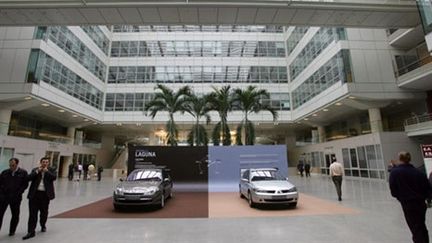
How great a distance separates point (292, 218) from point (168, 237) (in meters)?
3.68

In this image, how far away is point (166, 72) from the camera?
112 ft

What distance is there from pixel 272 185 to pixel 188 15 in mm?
10675

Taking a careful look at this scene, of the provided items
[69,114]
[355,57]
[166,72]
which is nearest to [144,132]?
[166,72]

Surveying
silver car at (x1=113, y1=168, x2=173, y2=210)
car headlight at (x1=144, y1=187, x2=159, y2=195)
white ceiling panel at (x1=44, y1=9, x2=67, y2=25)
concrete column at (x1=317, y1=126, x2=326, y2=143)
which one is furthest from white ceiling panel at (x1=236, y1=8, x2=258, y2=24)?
concrete column at (x1=317, y1=126, x2=326, y2=143)

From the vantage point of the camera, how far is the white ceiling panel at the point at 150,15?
560 inches

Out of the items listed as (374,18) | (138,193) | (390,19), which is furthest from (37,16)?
(390,19)

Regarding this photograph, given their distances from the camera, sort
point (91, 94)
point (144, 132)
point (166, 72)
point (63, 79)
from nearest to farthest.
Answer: point (63, 79), point (91, 94), point (166, 72), point (144, 132)

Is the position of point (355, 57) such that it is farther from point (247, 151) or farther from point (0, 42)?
point (0, 42)

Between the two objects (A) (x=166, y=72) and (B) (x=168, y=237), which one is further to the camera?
(A) (x=166, y=72)

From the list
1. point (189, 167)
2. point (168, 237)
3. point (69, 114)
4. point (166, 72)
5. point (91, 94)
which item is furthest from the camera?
point (166, 72)

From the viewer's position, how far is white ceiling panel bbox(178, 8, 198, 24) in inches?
566

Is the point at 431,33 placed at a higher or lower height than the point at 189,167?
higher

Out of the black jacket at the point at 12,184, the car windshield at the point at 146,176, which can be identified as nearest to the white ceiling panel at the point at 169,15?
the car windshield at the point at 146,176

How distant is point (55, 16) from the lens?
581 inches
